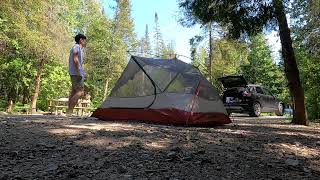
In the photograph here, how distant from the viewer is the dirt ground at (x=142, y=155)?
4500 millimetres

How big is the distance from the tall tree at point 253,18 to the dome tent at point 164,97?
1612 millimetres

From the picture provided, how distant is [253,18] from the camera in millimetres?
11312

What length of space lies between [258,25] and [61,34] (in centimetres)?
2129

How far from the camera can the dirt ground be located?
4500 millimetres

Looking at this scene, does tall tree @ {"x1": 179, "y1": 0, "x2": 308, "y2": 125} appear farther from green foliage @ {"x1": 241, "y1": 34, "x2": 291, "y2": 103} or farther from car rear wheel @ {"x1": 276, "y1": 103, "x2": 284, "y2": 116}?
green foliage @ {"x1": 241, "y1": 34, "x2": 291, "y2": 103}

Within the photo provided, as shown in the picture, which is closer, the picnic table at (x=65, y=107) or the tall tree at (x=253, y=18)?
the tall tree at (x=253, y=18)

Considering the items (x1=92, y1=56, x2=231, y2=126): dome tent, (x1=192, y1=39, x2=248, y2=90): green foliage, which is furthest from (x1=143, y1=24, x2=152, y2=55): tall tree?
(x1=92, y1=56, x2=231, y2=126): dome tent

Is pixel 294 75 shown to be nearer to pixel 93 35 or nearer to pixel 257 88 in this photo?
pixel 257 88

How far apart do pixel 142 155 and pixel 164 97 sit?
475 centimetres

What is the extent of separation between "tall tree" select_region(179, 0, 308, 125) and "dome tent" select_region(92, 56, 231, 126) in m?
1.61

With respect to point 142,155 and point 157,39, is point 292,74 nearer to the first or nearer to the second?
point 142,155

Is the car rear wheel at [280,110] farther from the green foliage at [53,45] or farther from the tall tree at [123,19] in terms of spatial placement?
the tall tree at [123,19]

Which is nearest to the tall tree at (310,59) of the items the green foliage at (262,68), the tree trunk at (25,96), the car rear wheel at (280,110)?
the car rear wheel at (280,110)

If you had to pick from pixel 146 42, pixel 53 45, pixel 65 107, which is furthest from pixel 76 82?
pixel 146 42
